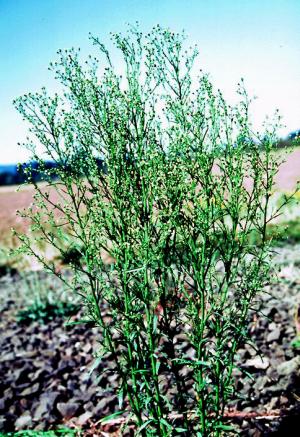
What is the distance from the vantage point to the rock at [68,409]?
3662 mm

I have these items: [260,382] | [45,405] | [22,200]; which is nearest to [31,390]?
[45,405]

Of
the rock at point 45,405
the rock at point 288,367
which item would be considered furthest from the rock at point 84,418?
the rock at point 288,367

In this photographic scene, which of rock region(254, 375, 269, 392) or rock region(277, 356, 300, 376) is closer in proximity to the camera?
rock region(254, 375, 269, 392)

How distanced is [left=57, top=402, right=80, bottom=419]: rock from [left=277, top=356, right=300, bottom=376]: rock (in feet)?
6.00

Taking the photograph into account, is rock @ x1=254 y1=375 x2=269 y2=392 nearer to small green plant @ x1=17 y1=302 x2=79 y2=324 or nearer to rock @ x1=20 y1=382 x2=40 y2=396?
rock @ x1=20 y1=382 x2=40 y2=396

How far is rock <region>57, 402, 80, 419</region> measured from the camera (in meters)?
3.66

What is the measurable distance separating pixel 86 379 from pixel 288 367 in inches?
73.9

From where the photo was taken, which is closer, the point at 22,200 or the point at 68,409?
the point at 68,409

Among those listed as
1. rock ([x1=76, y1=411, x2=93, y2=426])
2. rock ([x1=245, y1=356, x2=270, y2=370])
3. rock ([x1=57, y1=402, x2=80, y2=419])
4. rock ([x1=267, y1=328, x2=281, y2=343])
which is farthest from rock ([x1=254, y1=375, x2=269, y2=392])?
rock ([x1=57, y1=402, x2=80, y2=419])

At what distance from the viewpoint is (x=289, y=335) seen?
4.65 m

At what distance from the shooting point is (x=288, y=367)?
3914 mm

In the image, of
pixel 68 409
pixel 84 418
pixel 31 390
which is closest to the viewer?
pixel 84 418

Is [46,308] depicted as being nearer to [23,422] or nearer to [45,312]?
[45,312]

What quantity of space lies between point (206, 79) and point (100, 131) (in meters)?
0.60
